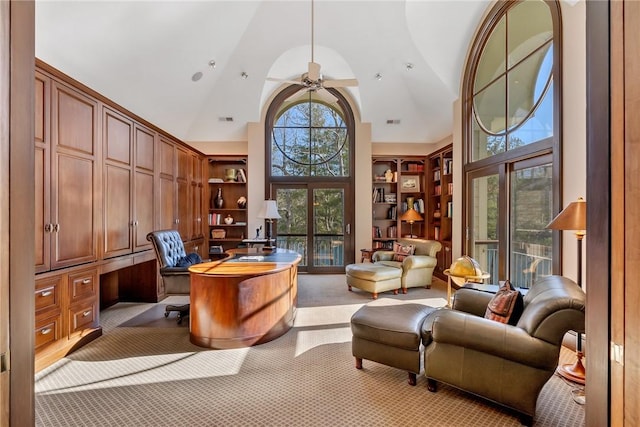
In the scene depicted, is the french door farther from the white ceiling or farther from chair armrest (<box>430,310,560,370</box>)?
chair armrest (<box>430,310,560,370</box>)

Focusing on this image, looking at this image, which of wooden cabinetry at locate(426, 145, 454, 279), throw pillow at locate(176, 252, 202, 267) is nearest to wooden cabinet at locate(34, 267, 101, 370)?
throw pillow at locate(176, 252, 202, 267)

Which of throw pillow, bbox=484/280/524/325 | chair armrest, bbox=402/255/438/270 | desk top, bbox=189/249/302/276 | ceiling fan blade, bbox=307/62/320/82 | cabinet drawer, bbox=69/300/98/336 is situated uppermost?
ceiling fan blade, bbox=307/62/320/82

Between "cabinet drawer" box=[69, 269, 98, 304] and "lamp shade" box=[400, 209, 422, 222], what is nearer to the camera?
"cabinet drawer" box=[69, 269, 98, 304]

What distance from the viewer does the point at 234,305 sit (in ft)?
10.1

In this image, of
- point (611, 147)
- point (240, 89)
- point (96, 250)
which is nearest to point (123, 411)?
point (96, 250)

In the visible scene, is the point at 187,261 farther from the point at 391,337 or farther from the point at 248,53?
the point at 248,53

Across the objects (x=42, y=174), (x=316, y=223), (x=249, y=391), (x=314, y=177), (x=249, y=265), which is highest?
(x=314, y=177)

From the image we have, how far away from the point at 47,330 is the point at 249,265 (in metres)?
1.80

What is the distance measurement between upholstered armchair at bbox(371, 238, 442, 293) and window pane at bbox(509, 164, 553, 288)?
4.85 feet

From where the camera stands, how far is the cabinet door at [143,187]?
426cm

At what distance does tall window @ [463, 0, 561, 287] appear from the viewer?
3.39 m

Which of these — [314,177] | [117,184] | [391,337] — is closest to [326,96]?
[314,177]

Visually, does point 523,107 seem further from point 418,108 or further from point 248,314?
point 248,314

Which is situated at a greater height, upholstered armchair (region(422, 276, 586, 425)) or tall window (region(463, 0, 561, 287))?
tall window (region(463, 0, 561, 287))
